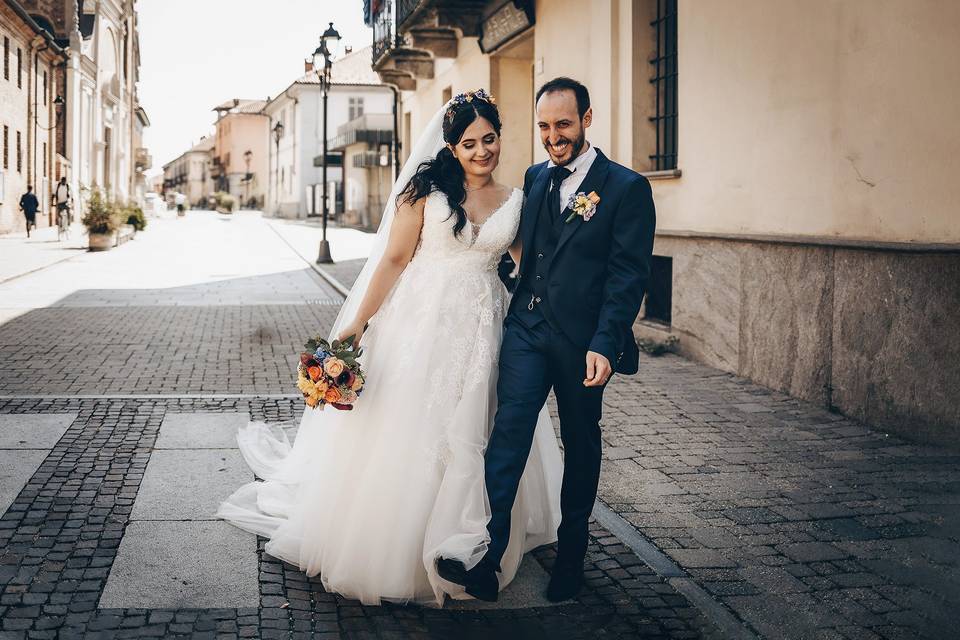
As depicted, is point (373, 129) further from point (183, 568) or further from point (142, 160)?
point (183, 568)

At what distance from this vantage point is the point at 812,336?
7.86m

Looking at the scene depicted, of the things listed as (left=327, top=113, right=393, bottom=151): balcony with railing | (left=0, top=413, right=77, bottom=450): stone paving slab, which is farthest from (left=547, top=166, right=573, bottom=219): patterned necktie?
(left=327, top=113, right=393, bottom=151): balcony with railing

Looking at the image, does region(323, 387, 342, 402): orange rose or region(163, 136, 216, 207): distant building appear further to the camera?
region(163, 136, 216, 207): distant building

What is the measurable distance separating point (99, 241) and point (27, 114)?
49.7 ft

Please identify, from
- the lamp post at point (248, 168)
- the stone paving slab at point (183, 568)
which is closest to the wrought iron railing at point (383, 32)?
the stone paving slab at point (183, 568)

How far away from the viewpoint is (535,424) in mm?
4008

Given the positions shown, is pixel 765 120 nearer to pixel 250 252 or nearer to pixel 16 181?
pixel 250 252

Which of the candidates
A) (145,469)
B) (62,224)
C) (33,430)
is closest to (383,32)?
(62,224)

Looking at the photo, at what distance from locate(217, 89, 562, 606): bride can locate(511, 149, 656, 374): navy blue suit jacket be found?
0.44m

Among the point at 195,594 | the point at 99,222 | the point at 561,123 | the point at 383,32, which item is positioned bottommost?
the point at 195,594

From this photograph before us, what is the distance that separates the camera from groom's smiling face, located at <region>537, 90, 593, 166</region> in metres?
3.83

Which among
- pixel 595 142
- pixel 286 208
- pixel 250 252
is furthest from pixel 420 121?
pixel 286 208

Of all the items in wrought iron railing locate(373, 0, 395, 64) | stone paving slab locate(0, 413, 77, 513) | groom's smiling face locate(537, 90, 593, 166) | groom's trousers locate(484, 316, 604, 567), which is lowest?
stone paving slab locate(0, 413, 77, 513)

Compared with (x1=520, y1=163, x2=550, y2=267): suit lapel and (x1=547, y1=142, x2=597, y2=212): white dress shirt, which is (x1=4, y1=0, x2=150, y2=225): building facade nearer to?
(x1=520, y1=163, x2=550, y2=267): suit lapel
